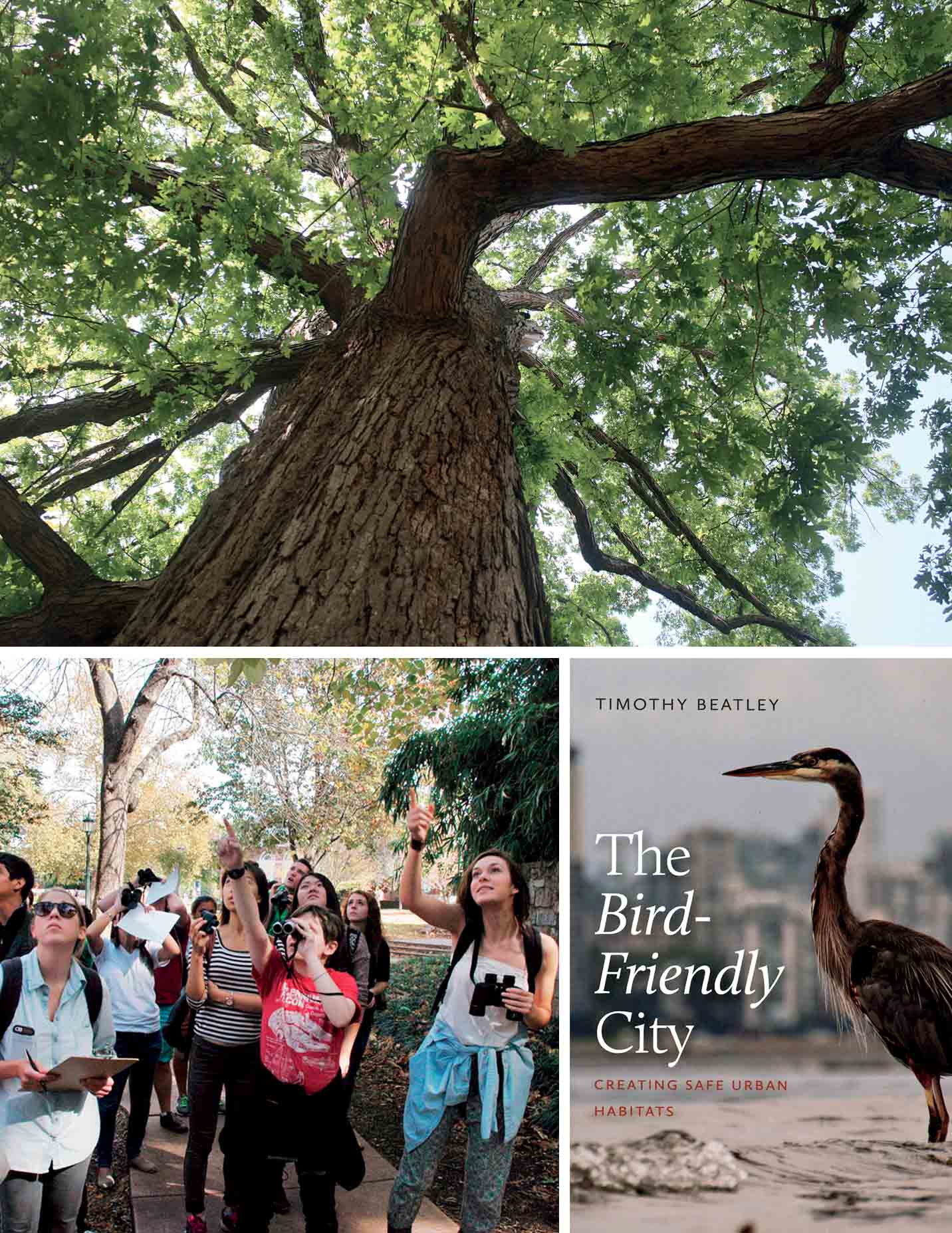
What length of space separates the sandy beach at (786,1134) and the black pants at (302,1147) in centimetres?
73

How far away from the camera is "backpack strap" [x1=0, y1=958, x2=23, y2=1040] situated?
9.81 feet

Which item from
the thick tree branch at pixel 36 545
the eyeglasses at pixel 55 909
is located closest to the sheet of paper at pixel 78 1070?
the eyeglasses at pixel 55 909

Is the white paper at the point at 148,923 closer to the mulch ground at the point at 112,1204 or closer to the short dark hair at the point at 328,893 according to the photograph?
the short dark hair at the point at 328,893

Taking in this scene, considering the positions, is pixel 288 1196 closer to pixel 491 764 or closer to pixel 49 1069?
pixel 49 1069

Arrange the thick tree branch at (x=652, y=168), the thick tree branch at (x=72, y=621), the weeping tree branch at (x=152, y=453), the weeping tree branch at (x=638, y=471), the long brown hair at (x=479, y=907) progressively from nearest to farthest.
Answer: the long brown hair at (x=479, y=907)
the thick tree branch at (x=652, y=168)
the thick tree branch at (x=72, y=621)
the weeping tree branch at (x=152, y=453)
the weeping tree branch at (x=638, y=471)

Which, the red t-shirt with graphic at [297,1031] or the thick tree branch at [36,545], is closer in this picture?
the red t-shirt with graphic at [297,1031]

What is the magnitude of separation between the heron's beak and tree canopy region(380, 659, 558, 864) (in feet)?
1.99

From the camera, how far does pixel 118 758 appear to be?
3266 millimetres

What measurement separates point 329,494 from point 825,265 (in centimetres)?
480

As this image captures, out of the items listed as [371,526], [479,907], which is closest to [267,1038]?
[479,907]

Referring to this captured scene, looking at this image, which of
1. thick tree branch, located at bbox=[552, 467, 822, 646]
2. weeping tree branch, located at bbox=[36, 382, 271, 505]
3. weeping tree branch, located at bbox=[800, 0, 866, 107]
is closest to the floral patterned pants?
weeping tree branch, located at bbox=[36, 382, 271, 505]

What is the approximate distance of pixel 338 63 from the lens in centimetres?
762

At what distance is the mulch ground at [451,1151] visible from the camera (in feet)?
9.75

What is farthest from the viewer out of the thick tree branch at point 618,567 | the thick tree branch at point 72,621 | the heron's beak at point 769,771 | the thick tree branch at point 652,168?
the thick tree branch at point 618,567
